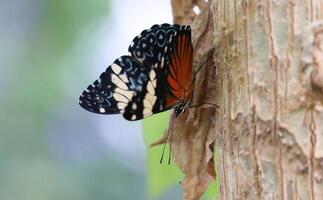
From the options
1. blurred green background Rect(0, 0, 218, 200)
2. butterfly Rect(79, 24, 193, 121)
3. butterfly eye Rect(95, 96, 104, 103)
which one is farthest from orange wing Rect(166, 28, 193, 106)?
blurred green background Rect(0, 0, 218, 200)

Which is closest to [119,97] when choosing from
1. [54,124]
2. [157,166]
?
[157,166]

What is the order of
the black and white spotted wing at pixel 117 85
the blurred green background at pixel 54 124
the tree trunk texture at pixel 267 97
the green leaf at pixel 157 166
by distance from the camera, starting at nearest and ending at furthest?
the tree trunk texture at pixel 267 97 < the black and white spotted wing at pixel 117 85 < the green leaf at pixel 157 166 < the blurred green background at pixel 54 124

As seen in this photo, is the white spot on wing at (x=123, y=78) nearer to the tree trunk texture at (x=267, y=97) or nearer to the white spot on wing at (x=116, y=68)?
the white spot on wing at (x=116, y=68)

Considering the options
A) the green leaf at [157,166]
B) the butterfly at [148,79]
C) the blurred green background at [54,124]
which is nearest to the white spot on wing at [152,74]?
the butterfly at [148,79]

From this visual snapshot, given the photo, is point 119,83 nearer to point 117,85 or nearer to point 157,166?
point 117,85

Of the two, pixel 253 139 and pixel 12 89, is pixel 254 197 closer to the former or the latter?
pixel 253 139
